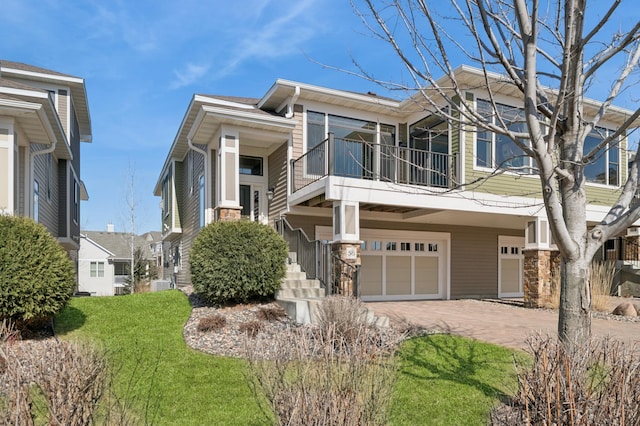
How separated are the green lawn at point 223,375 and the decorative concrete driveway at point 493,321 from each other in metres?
0.95

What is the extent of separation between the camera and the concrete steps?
322 inches

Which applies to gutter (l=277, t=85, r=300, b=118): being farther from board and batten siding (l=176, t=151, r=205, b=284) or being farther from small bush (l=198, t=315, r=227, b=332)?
small bush (l=198, t=315, r=227, b=332)

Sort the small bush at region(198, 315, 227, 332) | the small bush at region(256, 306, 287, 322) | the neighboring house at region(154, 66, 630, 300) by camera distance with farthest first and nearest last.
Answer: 1. the neighboring house at region(154, 66, 630, 300)
2. the small bush at region(256, 306, 287, 322)
3. the small bush at region(198, 315, 227, 332)

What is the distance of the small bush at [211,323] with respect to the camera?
7.74m

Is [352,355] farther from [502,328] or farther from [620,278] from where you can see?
[620,278]

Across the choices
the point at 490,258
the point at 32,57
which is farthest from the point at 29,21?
the point at 490,258

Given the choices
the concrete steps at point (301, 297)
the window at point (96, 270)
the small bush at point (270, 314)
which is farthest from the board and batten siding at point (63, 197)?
the window at point (96, 270)

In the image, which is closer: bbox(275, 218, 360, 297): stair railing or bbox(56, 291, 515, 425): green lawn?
bbox(56, 291, 515, 425): green lawn

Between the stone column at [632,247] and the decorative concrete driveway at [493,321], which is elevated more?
the stone column at [632,247]

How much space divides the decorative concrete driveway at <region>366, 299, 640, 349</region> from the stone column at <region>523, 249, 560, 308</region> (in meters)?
0.49

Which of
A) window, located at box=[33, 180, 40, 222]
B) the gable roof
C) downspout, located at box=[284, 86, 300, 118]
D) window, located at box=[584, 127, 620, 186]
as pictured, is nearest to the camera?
window, located at box=[33, 180, 40, 222]

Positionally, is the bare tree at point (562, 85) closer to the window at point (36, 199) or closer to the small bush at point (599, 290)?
the small bush at point (599, 290)

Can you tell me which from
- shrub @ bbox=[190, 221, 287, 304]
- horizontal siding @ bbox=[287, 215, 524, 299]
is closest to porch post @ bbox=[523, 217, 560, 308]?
horizontal siding @ bbox=[287, 215, 524, 299]

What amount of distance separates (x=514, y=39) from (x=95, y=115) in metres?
19.9
